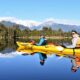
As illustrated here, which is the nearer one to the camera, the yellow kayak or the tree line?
the yellow kayak

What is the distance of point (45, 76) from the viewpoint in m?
13.9

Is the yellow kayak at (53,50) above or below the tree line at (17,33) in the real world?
above

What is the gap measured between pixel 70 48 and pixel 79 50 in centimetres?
81

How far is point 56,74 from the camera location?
47.7ft

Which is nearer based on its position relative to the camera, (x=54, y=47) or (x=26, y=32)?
(x=54, y=47)

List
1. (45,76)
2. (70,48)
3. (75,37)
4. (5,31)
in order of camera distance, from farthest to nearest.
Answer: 1. (5,31)
2. (70,48)
3. (75,37)
4. (45,76)

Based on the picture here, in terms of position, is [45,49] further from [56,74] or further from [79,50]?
[56,74]

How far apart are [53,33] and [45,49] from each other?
4874 inches

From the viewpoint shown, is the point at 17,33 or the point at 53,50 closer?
the point at 53,50

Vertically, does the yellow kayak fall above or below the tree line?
above

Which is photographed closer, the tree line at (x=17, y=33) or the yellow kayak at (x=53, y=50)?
the yellow kayak at (x=53, y=50)

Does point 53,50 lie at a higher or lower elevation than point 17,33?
higher

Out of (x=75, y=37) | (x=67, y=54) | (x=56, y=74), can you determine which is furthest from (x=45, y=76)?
(x=67, y=54)

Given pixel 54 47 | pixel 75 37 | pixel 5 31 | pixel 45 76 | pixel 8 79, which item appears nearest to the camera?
pixel 8 79
